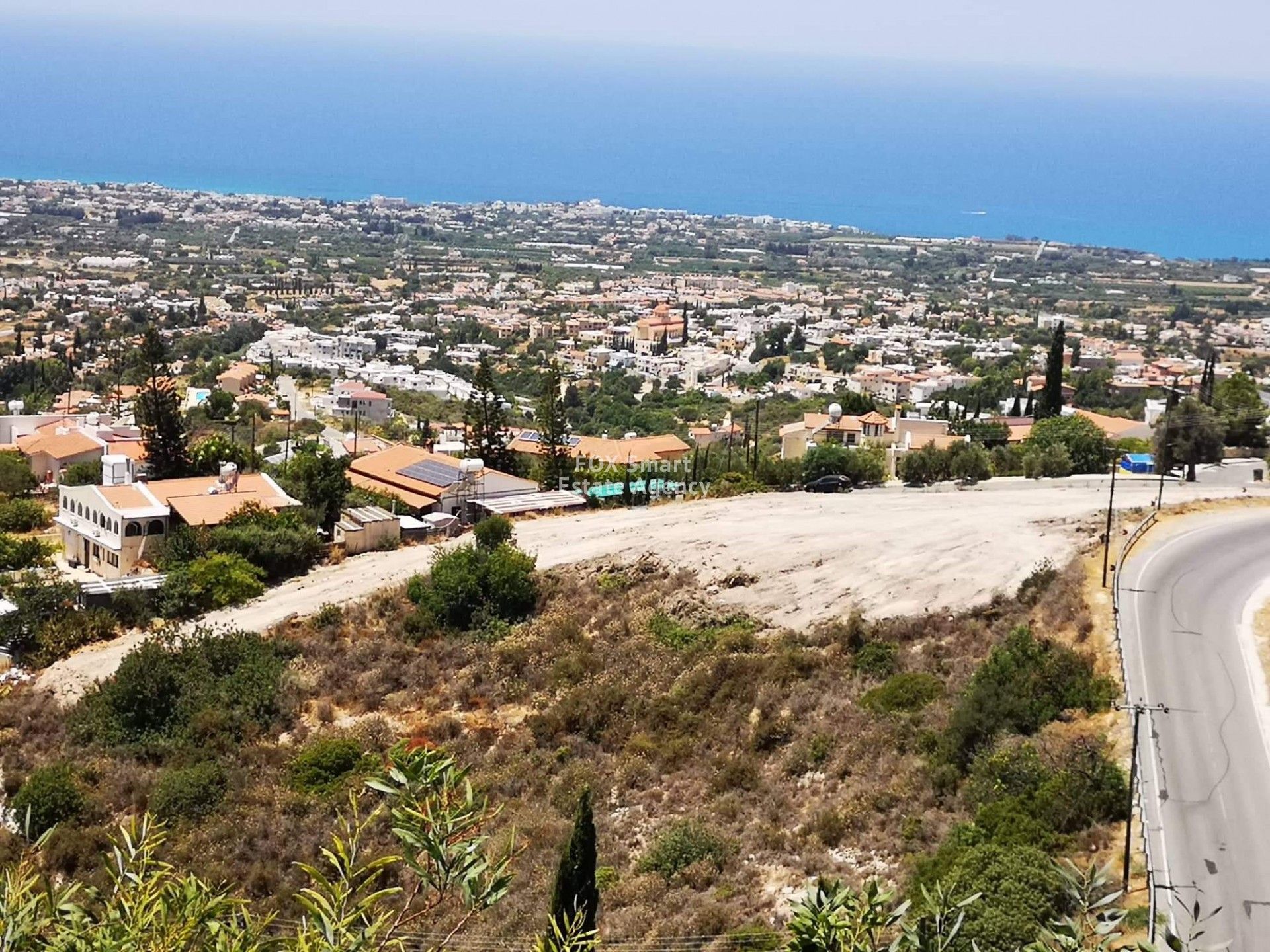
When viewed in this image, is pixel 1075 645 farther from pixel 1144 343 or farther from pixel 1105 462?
pixel 1144 343

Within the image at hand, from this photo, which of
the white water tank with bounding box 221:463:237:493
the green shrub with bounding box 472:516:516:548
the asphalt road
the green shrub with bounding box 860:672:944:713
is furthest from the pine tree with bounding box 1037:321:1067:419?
the green shrub with bounding box 860:672:944:713

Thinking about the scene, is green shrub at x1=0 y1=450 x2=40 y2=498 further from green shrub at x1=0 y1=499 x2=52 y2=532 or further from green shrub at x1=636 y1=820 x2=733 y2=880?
green shrub at x1=636 y1=820 x2=733 y2=880

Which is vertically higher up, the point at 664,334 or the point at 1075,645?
the point at 1075,645

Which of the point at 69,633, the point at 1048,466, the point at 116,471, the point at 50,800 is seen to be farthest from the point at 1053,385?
the point at 50,800

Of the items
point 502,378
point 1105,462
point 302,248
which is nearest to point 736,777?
point 1105,462

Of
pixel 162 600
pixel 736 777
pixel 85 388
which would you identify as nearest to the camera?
pixel 736 777

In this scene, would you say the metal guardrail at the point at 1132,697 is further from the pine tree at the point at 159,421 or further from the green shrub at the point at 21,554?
the pine tree at the point at 159,421
